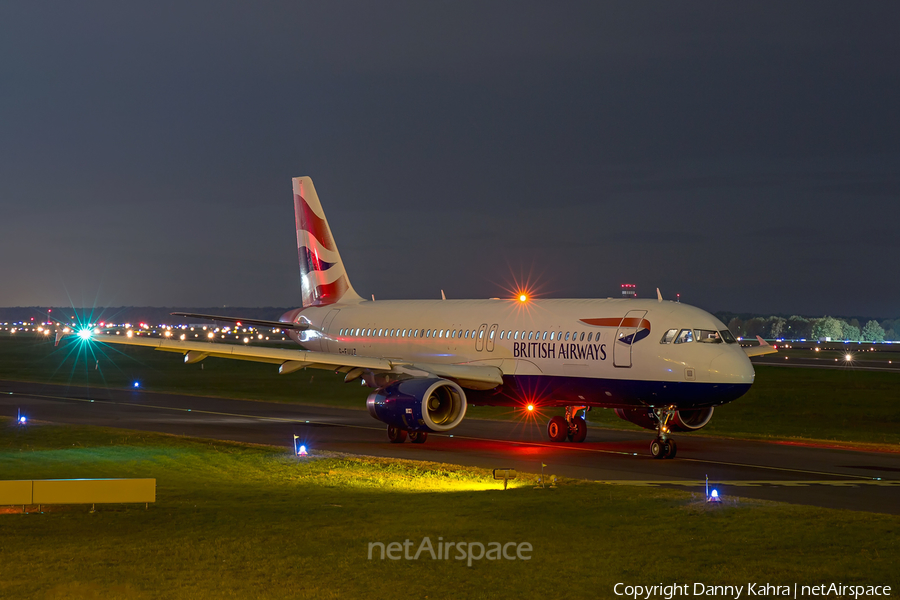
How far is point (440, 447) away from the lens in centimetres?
3108

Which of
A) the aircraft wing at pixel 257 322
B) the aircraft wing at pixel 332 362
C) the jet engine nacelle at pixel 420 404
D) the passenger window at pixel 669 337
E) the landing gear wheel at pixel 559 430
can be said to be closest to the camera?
the passenger window at pixel 669 337

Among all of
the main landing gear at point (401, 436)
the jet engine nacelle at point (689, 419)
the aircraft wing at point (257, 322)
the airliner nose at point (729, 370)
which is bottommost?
the main landing gear at point (401, 436)

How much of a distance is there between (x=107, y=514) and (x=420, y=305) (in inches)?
885

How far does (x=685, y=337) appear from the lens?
28.4 m

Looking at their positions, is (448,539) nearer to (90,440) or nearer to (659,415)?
(659,415)

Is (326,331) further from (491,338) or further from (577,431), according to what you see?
(577,431)

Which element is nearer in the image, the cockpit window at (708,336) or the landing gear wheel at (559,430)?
the cockpit window at (708,336)

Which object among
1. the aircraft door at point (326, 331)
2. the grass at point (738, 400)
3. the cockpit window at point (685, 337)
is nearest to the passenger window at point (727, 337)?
the cockpit window at point (685, 337)

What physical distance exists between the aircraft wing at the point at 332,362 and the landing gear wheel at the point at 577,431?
2964 mm

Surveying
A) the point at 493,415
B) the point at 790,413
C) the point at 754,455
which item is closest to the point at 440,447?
the point at 754,455

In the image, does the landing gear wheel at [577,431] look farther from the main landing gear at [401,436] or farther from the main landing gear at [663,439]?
the main landing gear at [401,436]

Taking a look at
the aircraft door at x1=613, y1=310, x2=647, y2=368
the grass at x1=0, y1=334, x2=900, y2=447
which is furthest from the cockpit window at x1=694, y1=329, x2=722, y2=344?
the grass at x1=0, y1=334, x2=900, y2=447

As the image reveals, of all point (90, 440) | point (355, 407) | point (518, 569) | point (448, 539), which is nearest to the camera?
point (518, 569)

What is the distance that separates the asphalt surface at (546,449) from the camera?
22656mm
